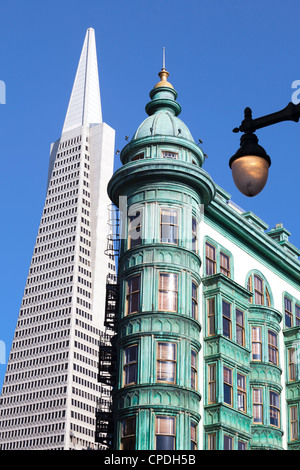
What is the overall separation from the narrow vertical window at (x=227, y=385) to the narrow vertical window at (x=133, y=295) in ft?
19.9

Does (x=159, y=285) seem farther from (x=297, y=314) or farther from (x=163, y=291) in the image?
(x=297, y=314)

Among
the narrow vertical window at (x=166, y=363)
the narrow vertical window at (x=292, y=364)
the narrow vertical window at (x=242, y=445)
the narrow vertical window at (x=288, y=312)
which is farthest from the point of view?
the narrow vertical window at (x=288, y=312)

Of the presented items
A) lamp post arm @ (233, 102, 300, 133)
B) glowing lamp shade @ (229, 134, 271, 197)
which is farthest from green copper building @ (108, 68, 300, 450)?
glowing lamp shade @ (229, 134, 271, 197)

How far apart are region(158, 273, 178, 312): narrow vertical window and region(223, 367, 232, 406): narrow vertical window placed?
4988 millimetres

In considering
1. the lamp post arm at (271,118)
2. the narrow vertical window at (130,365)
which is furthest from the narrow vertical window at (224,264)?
the lamp post arm at (271,118)

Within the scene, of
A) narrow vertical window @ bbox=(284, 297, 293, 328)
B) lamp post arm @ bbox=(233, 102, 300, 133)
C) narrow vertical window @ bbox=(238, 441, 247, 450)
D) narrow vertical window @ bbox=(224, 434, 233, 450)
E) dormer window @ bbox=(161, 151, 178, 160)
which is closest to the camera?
lamp post arm @ bbox=(233, 102, 300, 133)

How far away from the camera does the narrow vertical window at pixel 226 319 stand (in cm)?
4472

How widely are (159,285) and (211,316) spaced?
4.44 meters

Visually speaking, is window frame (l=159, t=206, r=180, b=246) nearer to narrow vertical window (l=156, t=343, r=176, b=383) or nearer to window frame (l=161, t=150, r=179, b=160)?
window frame (l=161, t=150, r=179, b=160)

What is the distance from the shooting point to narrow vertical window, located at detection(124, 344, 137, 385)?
40.1 meters

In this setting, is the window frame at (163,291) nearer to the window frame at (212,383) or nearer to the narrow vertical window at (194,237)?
the narrow vertical window at (194,237)
